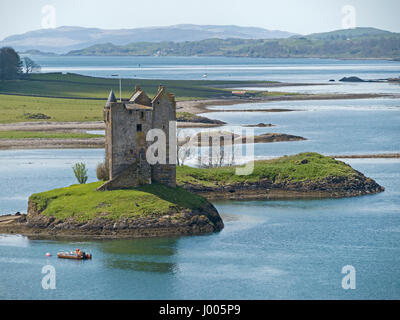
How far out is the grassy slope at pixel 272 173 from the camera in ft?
338

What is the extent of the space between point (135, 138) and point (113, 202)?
Result: 22.2ft

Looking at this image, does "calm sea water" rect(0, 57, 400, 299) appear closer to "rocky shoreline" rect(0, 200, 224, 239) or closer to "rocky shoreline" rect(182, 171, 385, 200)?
"rocky shoreline" rect(0, 200, 224, 239)

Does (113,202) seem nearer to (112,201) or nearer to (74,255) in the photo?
(112,201)

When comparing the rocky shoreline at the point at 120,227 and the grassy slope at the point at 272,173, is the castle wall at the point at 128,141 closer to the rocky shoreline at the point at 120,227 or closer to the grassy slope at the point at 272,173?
the rocky shoreline at the point at 120,227

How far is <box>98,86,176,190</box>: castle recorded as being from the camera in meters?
82.5

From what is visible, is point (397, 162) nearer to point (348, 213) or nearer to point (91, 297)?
point (348, 213)

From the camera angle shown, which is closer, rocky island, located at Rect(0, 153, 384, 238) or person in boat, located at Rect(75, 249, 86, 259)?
person in boat, located at Rect(75, 249, 86, 259)

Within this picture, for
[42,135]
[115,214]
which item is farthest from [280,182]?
[42,135]

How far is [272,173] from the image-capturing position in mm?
105062

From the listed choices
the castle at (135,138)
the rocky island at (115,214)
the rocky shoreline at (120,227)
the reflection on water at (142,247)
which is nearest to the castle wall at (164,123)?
the castle at (135,138)

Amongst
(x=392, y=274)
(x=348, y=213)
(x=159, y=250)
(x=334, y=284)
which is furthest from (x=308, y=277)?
(x=348, y=213)

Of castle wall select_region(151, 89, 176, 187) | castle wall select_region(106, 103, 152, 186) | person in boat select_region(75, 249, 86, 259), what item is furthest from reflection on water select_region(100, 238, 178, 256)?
castle wall select_region(151, 89, 176, 187)

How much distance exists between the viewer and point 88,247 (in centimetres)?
7644

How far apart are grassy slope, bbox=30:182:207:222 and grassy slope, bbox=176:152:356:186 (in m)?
18.6
